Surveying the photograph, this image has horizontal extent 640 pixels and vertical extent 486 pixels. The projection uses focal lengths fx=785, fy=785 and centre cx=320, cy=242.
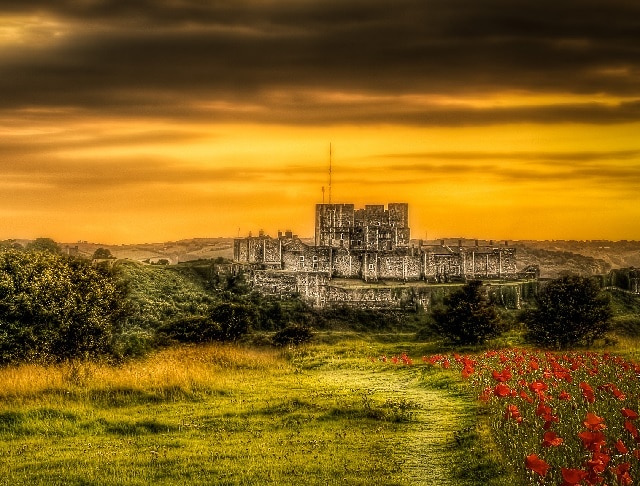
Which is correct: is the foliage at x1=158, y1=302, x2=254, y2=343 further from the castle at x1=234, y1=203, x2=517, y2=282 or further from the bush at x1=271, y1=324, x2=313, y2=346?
the castle at x1=234, y1=203, x2=517, y2=282

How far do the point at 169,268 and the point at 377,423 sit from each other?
6448 centimetres

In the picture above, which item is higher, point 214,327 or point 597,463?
point 597,463

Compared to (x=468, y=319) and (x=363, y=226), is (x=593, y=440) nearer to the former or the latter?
(x=468, y=319)

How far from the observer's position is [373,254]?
101438 millimetres

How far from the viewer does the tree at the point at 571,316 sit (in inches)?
1084

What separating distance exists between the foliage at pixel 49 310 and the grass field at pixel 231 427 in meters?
2.57

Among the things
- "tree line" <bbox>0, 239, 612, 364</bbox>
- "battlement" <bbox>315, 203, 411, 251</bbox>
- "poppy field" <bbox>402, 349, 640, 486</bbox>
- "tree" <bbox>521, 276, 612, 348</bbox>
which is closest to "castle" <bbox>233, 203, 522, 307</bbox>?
"battlement" <bbox>315, 203, 411, 251</bbox>

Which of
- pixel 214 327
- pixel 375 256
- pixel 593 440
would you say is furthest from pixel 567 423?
pixel 375 256

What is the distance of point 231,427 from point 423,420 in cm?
341

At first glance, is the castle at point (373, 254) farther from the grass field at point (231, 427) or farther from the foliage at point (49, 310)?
the grass field at point (231, 427)

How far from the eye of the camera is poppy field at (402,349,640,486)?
25.1 feet

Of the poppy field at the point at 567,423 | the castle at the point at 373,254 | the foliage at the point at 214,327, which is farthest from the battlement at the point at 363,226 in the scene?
the poppy field at the point at 567,423

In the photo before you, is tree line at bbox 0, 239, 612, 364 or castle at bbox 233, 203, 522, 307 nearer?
tree line at bbox 0, 239, 612, 364

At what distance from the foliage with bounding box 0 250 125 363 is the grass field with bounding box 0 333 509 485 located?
2574 millimetres
